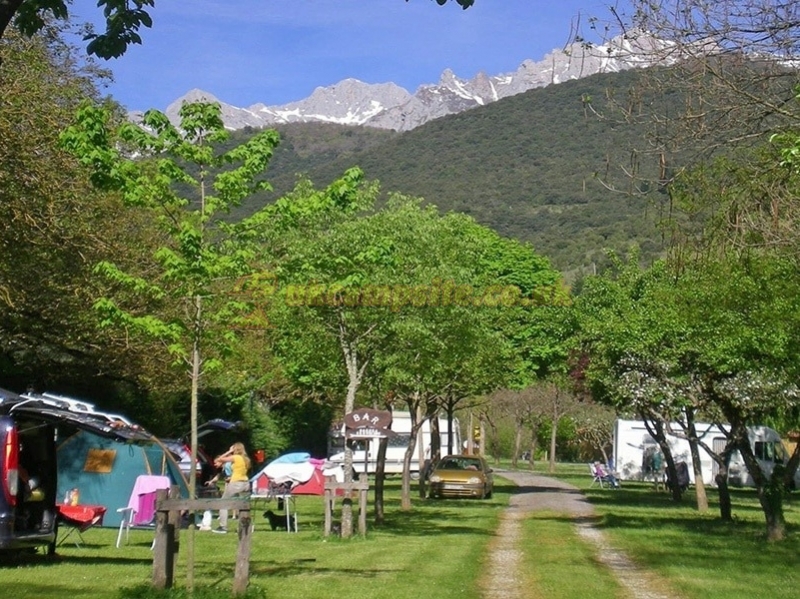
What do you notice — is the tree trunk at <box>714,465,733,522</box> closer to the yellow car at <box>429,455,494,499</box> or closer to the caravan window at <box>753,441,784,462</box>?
the yellow car at <box>429,455,494,499</box>

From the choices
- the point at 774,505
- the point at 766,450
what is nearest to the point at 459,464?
the point at 766,450

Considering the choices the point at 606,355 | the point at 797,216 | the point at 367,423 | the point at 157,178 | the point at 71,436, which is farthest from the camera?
the point at 606,355

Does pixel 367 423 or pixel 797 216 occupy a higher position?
pixel 797 216

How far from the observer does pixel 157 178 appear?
12883 millimetres

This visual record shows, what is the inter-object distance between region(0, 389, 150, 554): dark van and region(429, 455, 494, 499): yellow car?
22549mm

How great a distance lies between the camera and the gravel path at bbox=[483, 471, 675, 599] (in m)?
13.2

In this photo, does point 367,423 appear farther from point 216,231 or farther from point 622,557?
point 216,231

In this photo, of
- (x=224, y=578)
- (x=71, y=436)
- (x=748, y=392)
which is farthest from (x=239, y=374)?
(x=224, y=578)

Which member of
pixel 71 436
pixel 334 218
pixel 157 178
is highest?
pixel 334 218

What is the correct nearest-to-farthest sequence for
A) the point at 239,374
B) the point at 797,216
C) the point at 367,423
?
the point at 797,216
the point at 367,423
the point at 239,374

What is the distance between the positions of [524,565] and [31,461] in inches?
253

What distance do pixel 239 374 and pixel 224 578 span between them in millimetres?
22479

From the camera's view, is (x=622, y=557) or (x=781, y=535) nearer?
(x=622, y=557)

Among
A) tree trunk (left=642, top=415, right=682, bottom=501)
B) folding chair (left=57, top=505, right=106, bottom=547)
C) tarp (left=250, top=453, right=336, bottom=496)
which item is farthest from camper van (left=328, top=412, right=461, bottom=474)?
folding chair (left=57, top=505, right=106, bottom=547)
